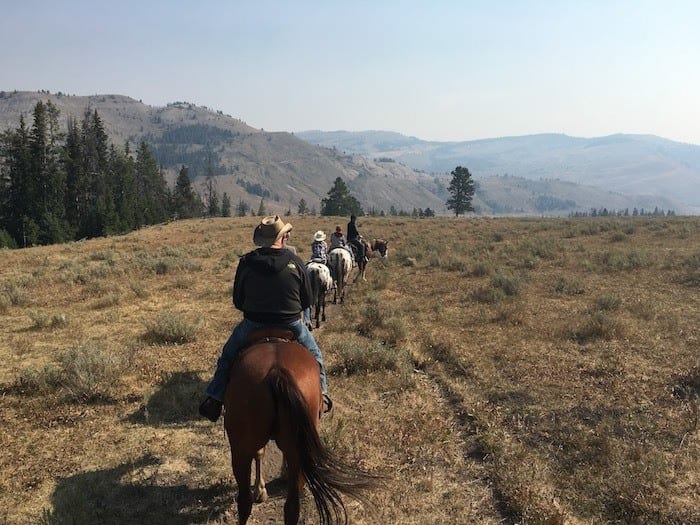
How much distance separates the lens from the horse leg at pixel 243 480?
428 cm

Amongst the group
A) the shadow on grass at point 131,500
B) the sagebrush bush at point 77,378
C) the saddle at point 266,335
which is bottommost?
the shadow on grass at point 131,500

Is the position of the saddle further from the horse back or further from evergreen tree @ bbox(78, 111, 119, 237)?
evergreen tree @ bbox(78, 111, 119, 237)

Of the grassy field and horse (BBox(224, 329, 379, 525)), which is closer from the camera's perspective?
horse (BBox(224, 329, 379, 525))

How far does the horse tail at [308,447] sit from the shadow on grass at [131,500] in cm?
208

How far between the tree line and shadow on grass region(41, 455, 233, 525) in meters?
51.0

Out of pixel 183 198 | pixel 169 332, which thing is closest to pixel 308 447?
pixel 169 332

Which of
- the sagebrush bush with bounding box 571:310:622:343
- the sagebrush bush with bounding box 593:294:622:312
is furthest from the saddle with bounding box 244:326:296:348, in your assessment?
the sagebrush bush with bounding box 593:294:622:312

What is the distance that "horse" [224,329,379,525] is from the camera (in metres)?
4.02

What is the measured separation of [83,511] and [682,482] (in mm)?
7857

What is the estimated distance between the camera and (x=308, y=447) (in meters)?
4.02

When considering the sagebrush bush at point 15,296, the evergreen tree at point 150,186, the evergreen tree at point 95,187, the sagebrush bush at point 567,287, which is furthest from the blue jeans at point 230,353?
the evergreen tree at point 150,186

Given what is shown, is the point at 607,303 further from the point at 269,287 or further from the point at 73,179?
the point at 73,179

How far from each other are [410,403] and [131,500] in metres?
4.82

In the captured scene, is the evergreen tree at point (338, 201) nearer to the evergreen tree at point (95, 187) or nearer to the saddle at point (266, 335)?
the evergreen tree at point (95, 187)
